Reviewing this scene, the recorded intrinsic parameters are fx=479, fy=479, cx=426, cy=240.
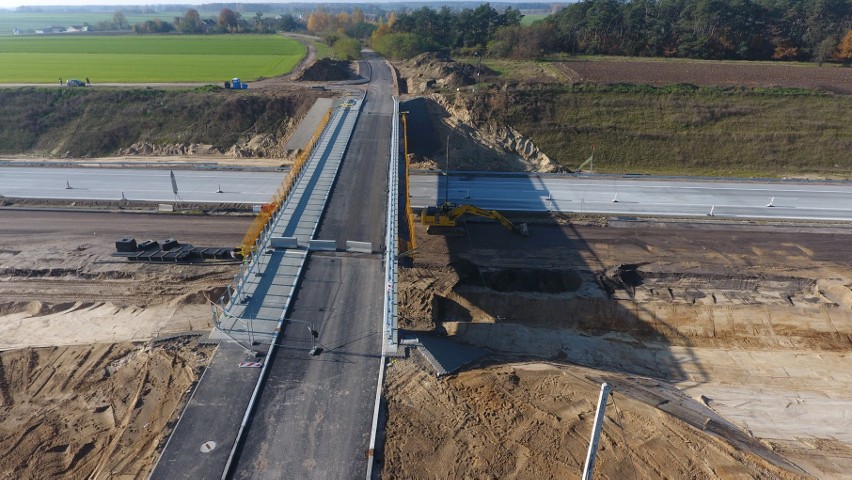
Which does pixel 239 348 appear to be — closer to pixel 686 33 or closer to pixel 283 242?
pixel 283 242

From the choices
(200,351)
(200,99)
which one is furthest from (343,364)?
(200,99)

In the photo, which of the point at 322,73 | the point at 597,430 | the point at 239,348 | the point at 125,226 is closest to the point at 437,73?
the point at 322,73

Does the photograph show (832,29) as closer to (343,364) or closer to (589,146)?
(589,146)

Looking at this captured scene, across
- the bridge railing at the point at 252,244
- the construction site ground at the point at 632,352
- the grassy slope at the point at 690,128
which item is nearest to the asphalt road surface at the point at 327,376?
the construction site ground at the point at 632,352

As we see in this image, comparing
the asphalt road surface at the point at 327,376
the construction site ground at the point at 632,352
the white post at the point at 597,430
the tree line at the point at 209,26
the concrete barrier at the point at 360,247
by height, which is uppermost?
the tree line at the point at 209,26

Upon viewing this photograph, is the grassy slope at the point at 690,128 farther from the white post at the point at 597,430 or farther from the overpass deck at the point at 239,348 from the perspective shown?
the white post at the point at 597,430

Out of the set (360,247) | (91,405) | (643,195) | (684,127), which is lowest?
(643,195)
